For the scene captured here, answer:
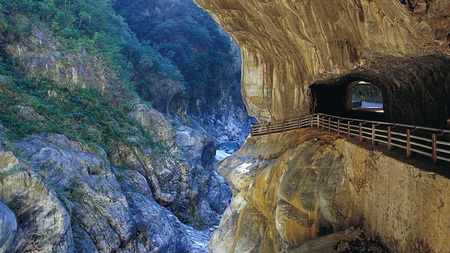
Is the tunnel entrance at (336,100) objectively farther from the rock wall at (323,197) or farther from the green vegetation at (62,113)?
the green vegetation at (62,113)

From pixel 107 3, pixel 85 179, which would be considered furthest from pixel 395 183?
pixel 107 3

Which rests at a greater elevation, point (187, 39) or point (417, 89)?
point (187, 39)

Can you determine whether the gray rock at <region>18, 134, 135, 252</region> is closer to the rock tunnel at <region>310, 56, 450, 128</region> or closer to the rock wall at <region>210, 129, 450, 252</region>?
the rock wall at <region>210, 129, 450, 252</region>

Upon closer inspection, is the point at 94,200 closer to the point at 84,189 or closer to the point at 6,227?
the point at 84,189

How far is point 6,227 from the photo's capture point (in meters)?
12.2

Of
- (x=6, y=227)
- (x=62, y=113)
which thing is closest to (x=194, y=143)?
(x=62, y=113)

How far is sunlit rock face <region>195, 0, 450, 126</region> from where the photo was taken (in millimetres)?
8016

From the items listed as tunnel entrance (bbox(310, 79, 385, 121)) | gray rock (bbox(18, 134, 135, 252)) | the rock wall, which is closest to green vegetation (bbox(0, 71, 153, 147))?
gray rock (bbox(18, 134, 135, 252))

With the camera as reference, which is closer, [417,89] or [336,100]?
[417,89]

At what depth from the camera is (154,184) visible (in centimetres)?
2716

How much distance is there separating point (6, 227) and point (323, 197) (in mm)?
11619

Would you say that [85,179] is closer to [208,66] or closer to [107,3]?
[107,3]

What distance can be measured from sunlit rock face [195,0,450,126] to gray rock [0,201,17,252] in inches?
471

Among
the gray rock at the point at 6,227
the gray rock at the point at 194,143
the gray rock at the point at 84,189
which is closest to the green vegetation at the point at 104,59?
the gray rock at the point at 84,189
